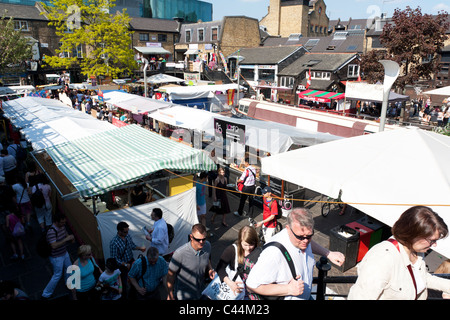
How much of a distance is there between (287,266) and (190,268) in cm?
201

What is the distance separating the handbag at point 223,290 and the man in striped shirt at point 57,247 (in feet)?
10.3

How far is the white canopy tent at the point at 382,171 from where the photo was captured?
4320mm

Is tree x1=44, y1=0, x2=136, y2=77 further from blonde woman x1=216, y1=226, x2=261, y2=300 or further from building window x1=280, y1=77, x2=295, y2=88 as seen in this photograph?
blonde woman x1=216, y1=226, x2=261, y2=300

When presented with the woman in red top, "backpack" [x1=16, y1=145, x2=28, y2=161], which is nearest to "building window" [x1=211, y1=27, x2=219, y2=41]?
"backpack" [x1=16, y1=145, x2=28, y2=161]

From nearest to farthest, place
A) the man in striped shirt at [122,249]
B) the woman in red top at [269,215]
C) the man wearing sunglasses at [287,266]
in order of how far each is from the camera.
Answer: the man wearing sunglasses at [287,266], the man in striped shirt at [122,249], the woman in red top at [269,215]

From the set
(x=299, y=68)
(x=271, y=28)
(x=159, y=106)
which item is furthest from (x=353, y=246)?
(x=271, y=28)

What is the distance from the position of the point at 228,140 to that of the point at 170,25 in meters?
42.5

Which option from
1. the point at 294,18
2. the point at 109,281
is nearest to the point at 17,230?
the point at 109,281

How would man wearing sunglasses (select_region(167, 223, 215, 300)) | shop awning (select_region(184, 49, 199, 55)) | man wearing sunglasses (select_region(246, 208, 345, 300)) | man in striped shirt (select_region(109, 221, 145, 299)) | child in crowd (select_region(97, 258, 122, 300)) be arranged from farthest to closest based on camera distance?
shop awning (select_region(184, 49, 199, 55)) → man in striped shirt (select_region(109, 221, 145, 299)) → child in crowd (select_region(97, 258, 122, 300)) → man wearing sunglasses (select_region(167, 223, 215, 300)) → man wearing sunglasses (select_region(246, 208, 345, 300))

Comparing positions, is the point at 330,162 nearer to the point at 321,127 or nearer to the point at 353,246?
the point at 353,246

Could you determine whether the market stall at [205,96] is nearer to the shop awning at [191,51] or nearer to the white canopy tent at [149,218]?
the white canopy tent at [149,218]

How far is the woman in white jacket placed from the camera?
2059mm

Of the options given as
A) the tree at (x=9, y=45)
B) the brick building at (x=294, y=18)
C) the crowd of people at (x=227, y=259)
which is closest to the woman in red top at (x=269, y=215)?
the crowd of people at (x=227, y=259)

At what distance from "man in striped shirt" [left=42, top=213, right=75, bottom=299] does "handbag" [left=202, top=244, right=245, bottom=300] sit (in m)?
3.14
